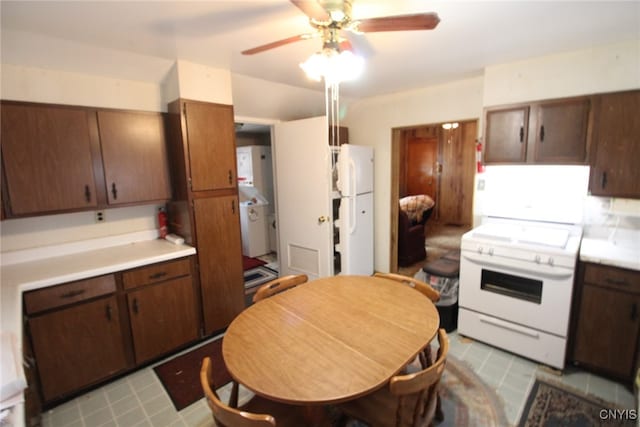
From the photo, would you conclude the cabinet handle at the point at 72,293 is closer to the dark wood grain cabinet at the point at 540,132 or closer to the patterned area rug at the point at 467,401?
the patterned area rug at the point at 467,401

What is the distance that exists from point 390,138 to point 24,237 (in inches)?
141

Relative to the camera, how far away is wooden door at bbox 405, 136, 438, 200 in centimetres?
705

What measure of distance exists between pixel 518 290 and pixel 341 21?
7.53 ft

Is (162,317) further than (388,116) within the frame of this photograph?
No

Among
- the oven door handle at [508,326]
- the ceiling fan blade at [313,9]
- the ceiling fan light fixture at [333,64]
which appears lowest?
the oven door handle at [508,326]

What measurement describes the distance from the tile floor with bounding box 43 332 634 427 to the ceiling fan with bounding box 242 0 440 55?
2.23 m

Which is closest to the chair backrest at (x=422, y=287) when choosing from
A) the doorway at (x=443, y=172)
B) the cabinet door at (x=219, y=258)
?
the cabinet door at (x=219, y=258)

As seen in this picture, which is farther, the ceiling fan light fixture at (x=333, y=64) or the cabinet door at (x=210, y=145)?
the cabinet door at (x=210, y=145)

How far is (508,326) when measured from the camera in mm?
2391

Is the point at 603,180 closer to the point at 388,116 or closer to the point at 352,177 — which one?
the point at 352,177

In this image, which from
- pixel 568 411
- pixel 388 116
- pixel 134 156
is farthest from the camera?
pixel 388 116

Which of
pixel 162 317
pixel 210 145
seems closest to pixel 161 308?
pixel 162 317

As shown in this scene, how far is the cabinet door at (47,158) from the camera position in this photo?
1975 mm

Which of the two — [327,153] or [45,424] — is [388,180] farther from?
[45,424]
